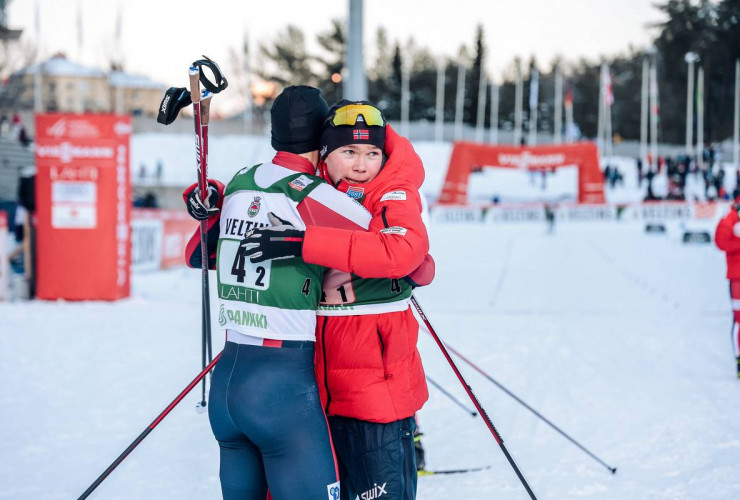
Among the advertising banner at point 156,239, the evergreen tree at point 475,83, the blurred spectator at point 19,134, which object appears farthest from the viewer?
the evergreen tree at point 475,83

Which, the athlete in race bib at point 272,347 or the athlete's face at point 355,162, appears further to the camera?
the athlete's face at point 355,162

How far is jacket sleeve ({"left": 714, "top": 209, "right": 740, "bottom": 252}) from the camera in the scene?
625cm

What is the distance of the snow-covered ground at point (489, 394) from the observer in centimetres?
411

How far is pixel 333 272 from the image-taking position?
2.37 meters

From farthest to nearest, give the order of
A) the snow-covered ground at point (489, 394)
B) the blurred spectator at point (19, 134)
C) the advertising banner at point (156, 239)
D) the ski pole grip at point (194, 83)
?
the blurred spectator at point (19, 134), the advertising banner at point (156, 239), the snow-covered ground at point (489, 394), the ski pole grip at point (194, 83)

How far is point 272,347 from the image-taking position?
216 centimetres

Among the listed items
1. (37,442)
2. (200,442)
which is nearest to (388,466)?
A: (200,442)

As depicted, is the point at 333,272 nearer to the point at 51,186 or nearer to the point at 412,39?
the point at 51,186

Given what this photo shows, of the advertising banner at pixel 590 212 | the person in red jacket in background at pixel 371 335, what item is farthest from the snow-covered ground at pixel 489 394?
the advertising banner at pixel 590 212

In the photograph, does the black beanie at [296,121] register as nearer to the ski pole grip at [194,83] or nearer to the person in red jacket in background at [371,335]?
the person in red jacket in background at [371,335]

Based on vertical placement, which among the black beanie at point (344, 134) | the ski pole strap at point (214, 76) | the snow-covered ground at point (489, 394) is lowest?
the snow-covered ground at point (489, 394)

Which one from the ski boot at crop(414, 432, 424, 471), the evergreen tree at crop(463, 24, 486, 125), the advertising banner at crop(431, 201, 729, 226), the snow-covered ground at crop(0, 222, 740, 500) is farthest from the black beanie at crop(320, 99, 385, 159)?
the evergreen tree at crop(463, 24, 486, 125)

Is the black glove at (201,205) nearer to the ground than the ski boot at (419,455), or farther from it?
farther from it

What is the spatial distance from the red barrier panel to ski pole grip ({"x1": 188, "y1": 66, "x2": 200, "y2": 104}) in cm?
808
